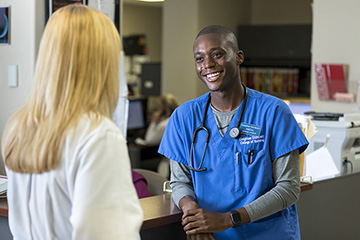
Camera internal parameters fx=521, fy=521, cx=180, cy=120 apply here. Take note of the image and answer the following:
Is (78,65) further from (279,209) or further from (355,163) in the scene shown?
(355,163)

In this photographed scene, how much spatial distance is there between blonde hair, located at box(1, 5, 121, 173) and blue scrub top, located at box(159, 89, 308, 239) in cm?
73

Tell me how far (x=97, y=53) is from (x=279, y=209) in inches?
37.0

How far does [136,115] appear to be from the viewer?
6492mm

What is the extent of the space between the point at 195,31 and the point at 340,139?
410 centimetres

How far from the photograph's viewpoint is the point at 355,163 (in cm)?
326

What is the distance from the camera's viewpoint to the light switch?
2.76 meters

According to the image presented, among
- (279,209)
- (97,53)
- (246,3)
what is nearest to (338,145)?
(279,209)

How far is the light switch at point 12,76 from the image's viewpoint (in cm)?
276

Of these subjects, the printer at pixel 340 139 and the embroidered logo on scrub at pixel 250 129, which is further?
the printer at pixel 340 139

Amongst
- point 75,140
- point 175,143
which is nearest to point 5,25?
point 175,143

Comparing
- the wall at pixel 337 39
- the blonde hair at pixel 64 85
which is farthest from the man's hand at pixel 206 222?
the wall at pixel 337 39

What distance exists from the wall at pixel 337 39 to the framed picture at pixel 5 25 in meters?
2.99

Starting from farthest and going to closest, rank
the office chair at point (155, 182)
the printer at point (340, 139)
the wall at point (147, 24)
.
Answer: the wall at point (147, 24), the printer at point (340, 139), the office chair at point (155, 182)

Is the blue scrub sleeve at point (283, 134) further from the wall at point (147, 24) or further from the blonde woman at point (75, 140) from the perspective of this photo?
the wall at point (147, 24)
